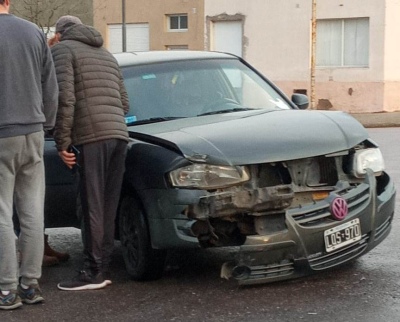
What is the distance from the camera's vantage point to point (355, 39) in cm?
3164

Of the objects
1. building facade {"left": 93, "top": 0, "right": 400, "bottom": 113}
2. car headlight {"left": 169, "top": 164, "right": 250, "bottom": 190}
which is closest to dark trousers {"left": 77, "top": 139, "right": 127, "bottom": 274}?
car headlight {"left": 169, "top": 164, "right": 250, "bottom": 190}

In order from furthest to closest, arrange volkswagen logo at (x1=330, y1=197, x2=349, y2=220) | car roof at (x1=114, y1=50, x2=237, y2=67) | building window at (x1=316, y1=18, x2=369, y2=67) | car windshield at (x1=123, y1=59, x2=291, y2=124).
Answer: building window at (x1=316, y1=18, x2=369, y2=67) < car roof at (x1=114, y1=50, x2=237, y2=67) < car windshield at (x1=123, y1=59, x2=291, y2=124) < volkswagen logo at (x1=330, y1=197, x2=349, y2=220)

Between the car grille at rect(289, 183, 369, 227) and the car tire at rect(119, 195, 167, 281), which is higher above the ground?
the car grille at rect(289, 183, 369, 227)

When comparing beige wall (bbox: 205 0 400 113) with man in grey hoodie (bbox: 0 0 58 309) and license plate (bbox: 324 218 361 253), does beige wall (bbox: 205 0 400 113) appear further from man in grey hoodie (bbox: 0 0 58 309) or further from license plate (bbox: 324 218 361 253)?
man in grey hoodie (bbox: 0 0 58 309)

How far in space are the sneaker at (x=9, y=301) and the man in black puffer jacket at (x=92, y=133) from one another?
0.59 m

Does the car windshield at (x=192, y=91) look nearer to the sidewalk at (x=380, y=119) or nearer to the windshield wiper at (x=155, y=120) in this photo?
A: the windshield wiper at (x=155, y=120)

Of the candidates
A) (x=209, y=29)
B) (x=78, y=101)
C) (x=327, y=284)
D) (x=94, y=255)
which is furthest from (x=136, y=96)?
(x=209, y=29)

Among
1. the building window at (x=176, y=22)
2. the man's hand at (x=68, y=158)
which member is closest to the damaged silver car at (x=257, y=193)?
the man's hand at (x=68, y=158)

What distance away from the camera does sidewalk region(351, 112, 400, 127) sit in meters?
26.3

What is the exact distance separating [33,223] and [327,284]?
1.95 meters

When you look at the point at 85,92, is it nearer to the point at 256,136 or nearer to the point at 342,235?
the point at 256,136

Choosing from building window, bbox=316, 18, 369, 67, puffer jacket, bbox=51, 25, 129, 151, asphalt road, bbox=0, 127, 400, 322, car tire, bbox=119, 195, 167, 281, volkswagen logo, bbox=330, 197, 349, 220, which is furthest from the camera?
building window, bbox=316, 18, 369, 67

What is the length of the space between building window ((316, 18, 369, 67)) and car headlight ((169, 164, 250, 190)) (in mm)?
26016

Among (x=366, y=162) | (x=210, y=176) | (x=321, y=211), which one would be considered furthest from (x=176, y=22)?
(x=321, y=211)
